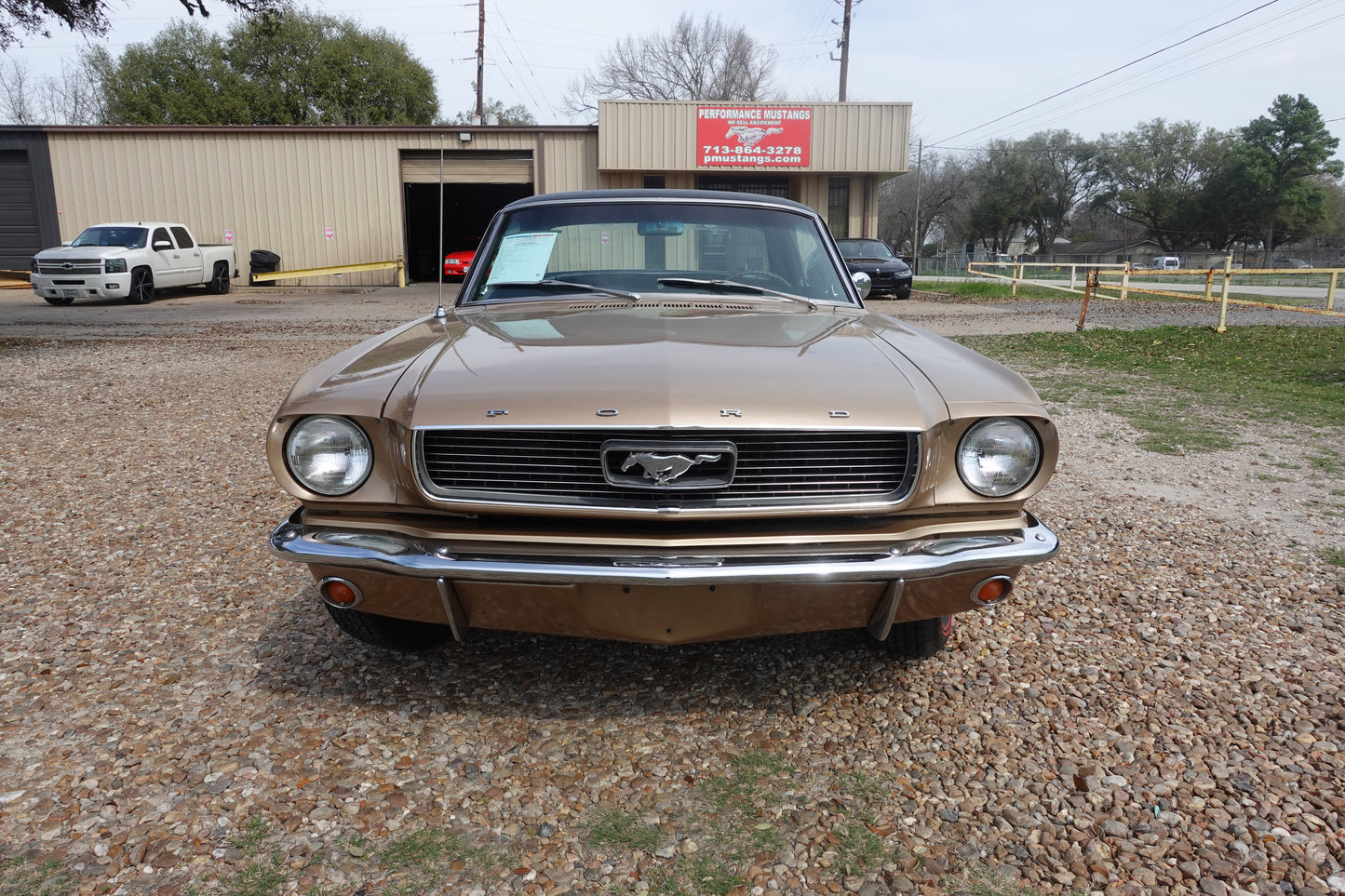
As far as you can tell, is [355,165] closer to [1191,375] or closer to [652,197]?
[1191,375]

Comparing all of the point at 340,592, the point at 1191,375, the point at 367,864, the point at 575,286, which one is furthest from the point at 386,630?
the point at 1191,375

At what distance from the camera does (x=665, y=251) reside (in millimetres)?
3613

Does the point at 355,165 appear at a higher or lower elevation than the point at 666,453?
higher

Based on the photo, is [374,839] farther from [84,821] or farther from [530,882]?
[84,821]

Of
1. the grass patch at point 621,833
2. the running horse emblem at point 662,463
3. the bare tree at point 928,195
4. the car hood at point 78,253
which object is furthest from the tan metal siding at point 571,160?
the bare tree at point 928,195

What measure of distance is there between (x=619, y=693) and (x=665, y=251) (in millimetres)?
1820

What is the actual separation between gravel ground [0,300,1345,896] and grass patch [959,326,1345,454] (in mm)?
3476

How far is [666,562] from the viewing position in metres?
2.12

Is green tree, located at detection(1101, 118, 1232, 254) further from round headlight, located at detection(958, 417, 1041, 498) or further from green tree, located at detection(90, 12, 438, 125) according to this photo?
round headlight, located at detection(958, 417, 1041, 498)

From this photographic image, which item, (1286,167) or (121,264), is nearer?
(121,264)

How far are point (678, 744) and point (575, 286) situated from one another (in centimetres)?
179

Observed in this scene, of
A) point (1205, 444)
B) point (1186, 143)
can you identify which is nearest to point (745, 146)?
point (1205, 444)

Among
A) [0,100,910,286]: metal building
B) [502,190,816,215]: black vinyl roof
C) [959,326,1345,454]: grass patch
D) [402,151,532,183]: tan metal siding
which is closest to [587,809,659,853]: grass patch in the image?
[502,190,816,215]: black vinyl roof

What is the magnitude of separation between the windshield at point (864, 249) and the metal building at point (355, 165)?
4313mm
